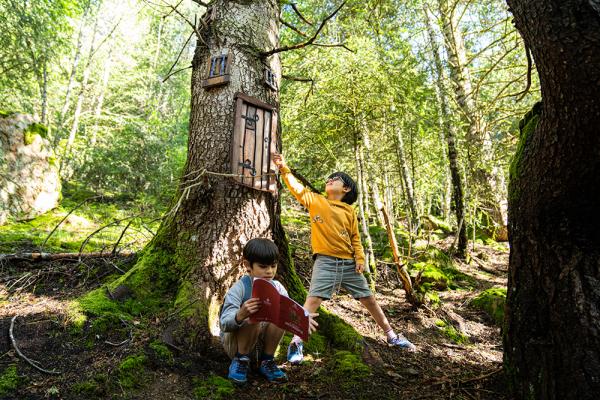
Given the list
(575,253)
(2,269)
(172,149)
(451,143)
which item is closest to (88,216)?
(172,149)

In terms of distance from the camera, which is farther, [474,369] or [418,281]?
[418,281]

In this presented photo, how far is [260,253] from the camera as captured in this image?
264 cm

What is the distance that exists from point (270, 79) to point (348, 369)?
2.82 metres

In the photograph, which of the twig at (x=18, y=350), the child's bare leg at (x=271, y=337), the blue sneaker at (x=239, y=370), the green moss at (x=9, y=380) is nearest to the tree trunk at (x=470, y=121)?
the child's bare leg at (x=271, y=337)

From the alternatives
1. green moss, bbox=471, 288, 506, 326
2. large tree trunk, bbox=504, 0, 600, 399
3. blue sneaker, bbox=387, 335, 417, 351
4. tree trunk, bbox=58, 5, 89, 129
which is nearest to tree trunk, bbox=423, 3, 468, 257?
green moss, bbox=471, 288, 506, 326

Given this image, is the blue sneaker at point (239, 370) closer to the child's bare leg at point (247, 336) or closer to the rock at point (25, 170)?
the child's bare leg at point (247, 336)

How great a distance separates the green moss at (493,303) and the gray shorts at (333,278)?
8.13 ft

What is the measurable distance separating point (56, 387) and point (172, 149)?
38.7 ft

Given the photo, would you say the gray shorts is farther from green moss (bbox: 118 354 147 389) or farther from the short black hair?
green moss (bbox: 118 354 147 389)

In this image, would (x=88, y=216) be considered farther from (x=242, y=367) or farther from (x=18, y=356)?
(x=242, y=367)

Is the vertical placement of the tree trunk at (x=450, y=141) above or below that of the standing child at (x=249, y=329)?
above

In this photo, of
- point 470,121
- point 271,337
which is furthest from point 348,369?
point 470,121

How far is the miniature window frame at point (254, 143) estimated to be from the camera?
3334 mm

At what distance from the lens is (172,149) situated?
516 inches
